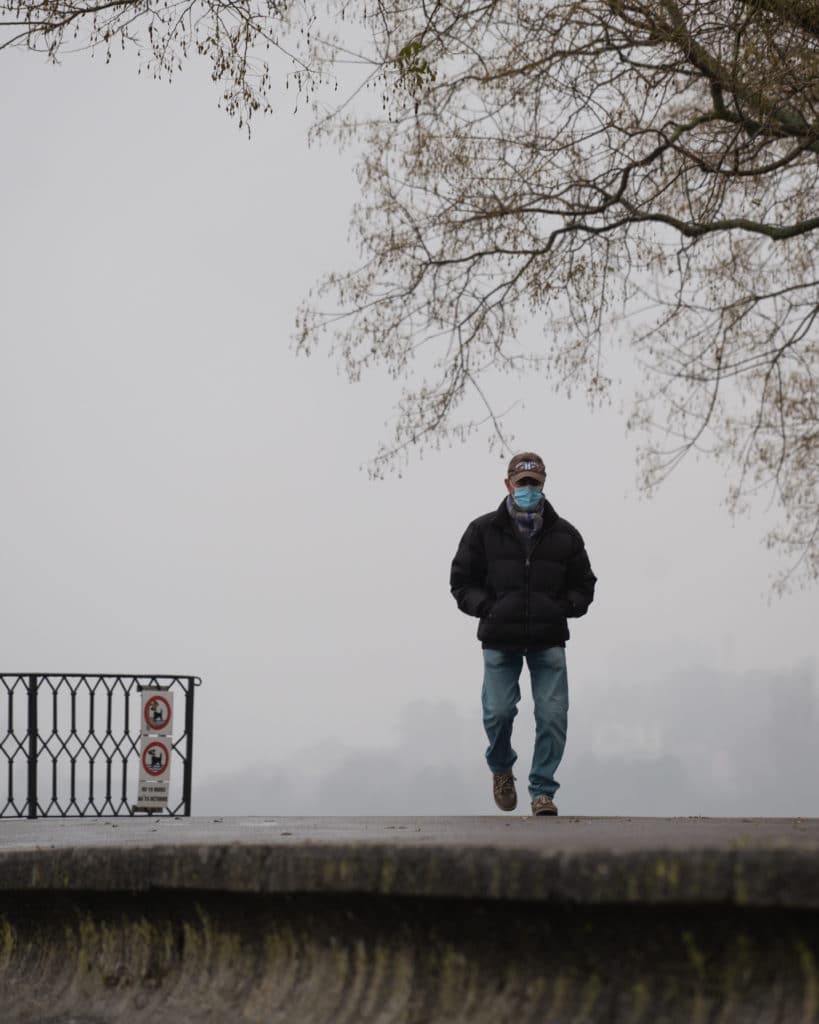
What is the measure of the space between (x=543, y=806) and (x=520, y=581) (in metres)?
1.43

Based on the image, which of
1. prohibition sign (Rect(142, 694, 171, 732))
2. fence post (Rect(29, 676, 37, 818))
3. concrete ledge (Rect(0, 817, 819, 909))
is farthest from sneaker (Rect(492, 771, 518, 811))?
fence post (Rect(29, 676, 37, 818))

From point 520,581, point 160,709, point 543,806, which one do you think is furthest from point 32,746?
point 520,581

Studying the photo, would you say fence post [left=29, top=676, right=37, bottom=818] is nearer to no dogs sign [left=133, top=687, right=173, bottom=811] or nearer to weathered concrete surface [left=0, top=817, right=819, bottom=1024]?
no dogs sign [left=133, top=687, right=173, bottom=811]

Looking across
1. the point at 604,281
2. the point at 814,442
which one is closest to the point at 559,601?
the point at 604,281

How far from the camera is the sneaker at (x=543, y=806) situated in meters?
8.73

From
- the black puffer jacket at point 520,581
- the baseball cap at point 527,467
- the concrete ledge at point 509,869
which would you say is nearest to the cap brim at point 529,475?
the baseball cap at point 527,467

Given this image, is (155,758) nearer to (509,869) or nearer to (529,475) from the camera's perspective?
(529,475)

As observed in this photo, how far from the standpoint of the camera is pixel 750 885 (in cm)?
219

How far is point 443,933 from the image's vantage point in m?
2.58

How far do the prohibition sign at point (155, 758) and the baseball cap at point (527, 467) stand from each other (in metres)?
7.70

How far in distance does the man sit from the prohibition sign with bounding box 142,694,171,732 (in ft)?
23.1

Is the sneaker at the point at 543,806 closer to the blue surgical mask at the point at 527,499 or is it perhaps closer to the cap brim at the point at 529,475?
the blue surgical mask at the point at 527,499

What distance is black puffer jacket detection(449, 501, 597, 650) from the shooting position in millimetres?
8508

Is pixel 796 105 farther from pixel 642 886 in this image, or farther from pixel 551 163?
pixel 642 886
